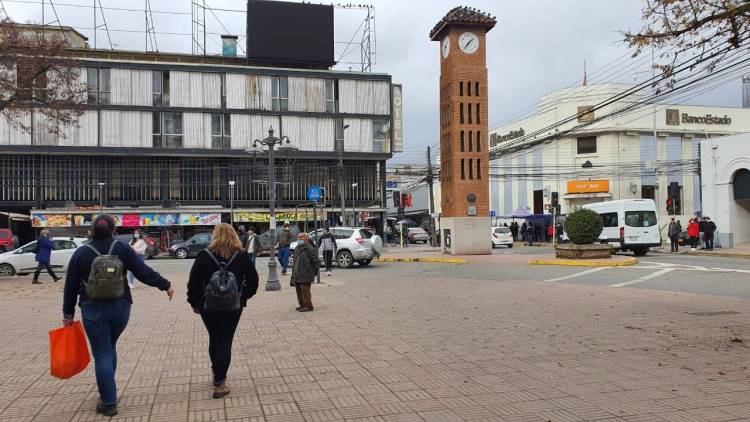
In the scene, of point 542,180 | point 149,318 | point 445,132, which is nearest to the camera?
point 149,318

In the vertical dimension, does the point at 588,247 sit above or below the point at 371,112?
below

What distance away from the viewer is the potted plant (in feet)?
68.6

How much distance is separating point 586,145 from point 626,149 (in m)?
3.14

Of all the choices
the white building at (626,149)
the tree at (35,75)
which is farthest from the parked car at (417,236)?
the tree at (35,75)

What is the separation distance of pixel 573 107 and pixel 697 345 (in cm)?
4625

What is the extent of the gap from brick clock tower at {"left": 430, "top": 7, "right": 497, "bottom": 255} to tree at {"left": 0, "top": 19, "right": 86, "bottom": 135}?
50.0 ft

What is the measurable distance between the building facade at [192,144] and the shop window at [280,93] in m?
0.08

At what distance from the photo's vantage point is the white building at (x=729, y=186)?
28906mm

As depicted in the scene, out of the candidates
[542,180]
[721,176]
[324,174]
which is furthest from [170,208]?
[721,176]

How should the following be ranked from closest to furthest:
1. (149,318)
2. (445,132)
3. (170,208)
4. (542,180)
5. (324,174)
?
(149,318)
(445,132)
(170,208)
(324,174)
(542,180)

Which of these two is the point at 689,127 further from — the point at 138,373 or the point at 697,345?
the point at 138,373

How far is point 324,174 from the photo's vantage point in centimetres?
4859

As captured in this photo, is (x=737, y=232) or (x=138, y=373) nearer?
(x=138, y=373)

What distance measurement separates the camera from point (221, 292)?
5.34 metres
